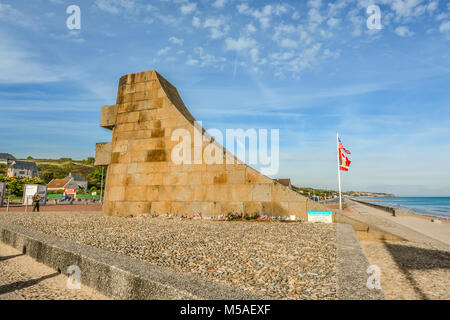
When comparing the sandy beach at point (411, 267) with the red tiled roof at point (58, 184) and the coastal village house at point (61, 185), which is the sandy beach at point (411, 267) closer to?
the coastal village house at point (61, 185)

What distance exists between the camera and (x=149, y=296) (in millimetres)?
2758

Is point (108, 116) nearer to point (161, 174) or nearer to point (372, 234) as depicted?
point (161, 174)

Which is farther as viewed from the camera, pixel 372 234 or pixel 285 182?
pixel 285 182

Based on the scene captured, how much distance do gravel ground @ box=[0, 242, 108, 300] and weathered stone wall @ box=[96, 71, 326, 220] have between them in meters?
5.63

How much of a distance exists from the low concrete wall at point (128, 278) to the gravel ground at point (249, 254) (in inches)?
17.8

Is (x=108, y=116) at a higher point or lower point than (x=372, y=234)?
higher

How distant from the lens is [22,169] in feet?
372

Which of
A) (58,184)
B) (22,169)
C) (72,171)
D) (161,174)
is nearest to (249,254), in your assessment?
(161,174)

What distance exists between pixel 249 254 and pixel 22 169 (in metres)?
140

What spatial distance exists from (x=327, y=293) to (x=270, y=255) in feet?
5.78

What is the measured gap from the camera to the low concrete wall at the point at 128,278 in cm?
251

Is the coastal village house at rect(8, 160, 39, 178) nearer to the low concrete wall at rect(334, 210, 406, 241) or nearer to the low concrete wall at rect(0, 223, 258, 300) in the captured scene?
the low concrete wall at rect(0, 223, 258, 300)

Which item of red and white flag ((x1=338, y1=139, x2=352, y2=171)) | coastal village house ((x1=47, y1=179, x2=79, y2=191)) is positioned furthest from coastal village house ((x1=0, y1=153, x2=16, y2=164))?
red and white flag ((x1=338, y1=139, x2=352, y2=171))

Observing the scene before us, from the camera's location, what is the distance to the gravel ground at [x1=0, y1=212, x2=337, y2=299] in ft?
9.98
